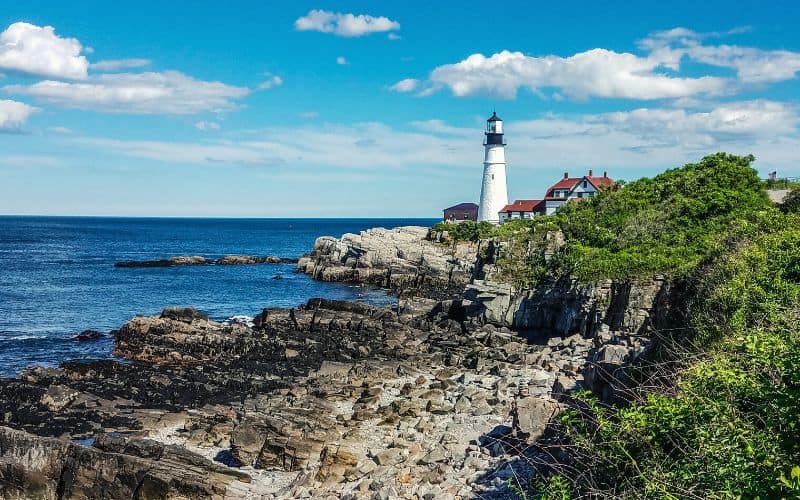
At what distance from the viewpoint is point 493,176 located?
8125cm

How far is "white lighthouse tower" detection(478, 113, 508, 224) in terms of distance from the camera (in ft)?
262

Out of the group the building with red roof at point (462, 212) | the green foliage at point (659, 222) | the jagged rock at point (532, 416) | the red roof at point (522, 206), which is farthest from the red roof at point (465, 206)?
the jagged rock at point (532, 416)

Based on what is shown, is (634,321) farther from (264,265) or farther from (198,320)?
(264,265)

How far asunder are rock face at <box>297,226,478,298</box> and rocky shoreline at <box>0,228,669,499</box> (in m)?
16.0

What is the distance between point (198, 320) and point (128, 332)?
3677mm

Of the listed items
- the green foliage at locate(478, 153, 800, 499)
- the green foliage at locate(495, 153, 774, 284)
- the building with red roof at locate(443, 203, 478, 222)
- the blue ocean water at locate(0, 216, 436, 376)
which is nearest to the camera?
the green foliage at locate(478, 153, 800, 499)

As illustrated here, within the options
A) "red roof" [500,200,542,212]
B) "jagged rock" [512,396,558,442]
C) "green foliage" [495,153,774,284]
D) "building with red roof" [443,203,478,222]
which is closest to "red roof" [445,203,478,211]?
"building with red roof" [443,203,478,222]

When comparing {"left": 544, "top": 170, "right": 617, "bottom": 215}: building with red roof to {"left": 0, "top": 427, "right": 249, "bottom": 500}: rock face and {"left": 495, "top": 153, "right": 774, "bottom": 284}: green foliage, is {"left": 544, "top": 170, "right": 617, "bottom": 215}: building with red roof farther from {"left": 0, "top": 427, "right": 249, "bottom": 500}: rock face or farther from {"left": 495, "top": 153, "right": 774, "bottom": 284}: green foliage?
{"left": 0, "top": 427, "right": 249, "bottom": 500}: rock face

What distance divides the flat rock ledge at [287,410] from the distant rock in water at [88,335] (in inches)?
124

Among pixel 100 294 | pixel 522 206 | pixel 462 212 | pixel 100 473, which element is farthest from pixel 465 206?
pixel 100 473

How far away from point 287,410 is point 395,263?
42.5 meters

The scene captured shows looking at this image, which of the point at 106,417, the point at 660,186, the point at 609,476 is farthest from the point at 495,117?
the point at 609,476

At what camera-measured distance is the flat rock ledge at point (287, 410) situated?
51.6ft

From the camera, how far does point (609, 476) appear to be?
955 centimetres
